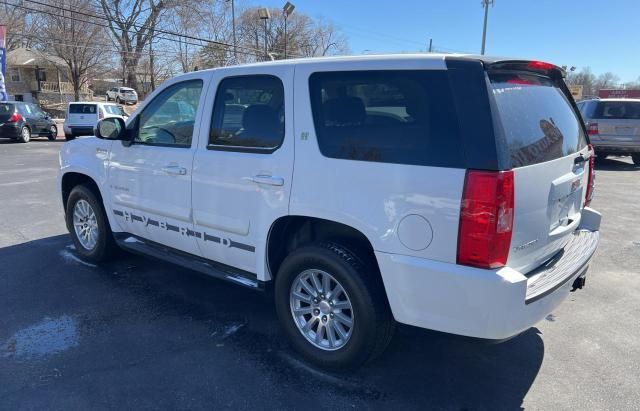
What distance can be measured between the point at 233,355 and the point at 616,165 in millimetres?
14258

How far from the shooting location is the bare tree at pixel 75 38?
1563 inches

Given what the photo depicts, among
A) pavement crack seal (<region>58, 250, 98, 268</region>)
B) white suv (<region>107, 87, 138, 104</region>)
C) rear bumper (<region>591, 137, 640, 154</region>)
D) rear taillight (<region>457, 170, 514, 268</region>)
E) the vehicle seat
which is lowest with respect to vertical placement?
pavement crack seal (<region>58, 250, 98, 268</region>)

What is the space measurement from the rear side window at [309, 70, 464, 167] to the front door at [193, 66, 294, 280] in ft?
0.93

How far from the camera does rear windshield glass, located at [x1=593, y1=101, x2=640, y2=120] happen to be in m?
12.6

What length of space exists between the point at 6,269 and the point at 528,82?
5127mm

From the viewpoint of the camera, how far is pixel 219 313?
4.03 m

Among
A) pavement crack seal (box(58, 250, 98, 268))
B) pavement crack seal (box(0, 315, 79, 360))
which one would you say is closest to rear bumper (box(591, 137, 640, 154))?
pavement crack seal (box(58, 250, 98, 268))

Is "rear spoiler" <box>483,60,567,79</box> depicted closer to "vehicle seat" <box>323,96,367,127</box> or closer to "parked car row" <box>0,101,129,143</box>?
"vehicle seat" <box>323,96,367,127</box>

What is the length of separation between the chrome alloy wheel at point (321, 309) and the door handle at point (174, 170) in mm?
1310

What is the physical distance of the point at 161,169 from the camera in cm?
400

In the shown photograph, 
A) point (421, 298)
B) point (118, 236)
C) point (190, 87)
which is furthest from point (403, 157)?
point (118, 236)

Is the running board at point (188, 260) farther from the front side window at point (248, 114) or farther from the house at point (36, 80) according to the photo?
the house at point (36, 80)

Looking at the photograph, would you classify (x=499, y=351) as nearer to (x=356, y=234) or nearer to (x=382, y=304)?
(x=382, y=304)

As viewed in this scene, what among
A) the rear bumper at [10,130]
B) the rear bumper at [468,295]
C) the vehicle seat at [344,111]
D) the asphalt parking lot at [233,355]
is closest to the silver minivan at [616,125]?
the asphalt parking lot at [233,355]
